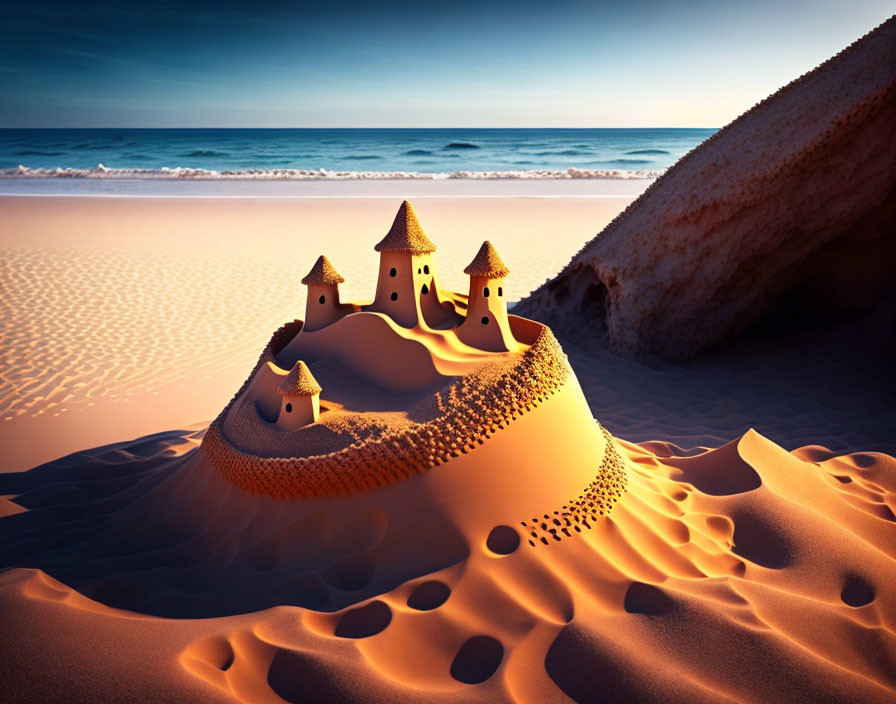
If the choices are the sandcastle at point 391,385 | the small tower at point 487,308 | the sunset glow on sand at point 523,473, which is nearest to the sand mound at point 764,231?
the sunset glow on sand at point 523,473

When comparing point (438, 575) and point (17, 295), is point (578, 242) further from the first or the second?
point (438, 575)

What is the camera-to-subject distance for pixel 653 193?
24.0 ft

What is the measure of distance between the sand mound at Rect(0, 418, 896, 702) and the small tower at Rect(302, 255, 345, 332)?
110 centimetres

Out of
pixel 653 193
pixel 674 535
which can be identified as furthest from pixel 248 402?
pixel 653 193

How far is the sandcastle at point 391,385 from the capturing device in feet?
10.7

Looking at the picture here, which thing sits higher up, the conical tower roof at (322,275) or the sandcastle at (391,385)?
the conical tower roof at (322,275)

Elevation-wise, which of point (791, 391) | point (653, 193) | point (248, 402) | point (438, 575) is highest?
point (653, 193)

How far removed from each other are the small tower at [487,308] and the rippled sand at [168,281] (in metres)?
3.65

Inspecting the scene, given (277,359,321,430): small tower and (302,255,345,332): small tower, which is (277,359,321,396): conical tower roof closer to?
(277,359,321,430): small tower

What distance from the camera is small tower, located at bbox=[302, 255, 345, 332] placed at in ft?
12.8

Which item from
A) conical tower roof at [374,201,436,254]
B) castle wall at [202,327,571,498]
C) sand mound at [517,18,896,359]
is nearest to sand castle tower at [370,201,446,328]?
conical tower roof at [374,201,436,254]

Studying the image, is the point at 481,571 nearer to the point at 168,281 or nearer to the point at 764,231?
the point at 764,231

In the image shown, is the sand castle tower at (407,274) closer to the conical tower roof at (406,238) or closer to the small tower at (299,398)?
the conical tower roof at (406,238)

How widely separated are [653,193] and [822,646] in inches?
215
